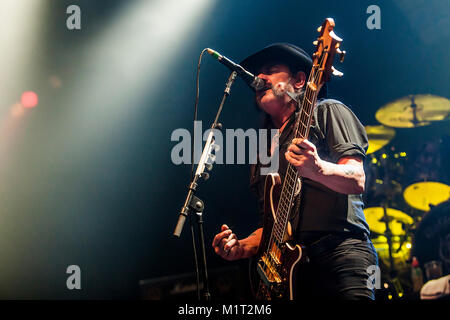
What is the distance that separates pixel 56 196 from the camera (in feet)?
11.5

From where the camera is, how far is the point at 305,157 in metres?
1.57

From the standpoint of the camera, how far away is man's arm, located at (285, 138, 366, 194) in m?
1.57

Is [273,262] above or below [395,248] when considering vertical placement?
above

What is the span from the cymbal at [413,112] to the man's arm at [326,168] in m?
2.92

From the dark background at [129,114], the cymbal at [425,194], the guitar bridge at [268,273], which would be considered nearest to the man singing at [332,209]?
the guitar bridge at [268,273]

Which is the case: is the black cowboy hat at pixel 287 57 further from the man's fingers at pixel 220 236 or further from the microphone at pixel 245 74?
the man's fingers at pixel 220 236

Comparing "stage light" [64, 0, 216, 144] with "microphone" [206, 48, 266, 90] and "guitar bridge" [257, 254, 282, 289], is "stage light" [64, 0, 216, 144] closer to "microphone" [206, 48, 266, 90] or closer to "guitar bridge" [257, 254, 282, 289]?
"microphone" [206, 48, 266, 90]

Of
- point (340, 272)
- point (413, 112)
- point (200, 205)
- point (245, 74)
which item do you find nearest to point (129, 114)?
point (245, 74)

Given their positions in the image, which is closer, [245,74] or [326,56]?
[326,56]

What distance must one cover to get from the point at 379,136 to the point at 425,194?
0.83 metres

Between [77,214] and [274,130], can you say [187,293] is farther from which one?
[77,214]

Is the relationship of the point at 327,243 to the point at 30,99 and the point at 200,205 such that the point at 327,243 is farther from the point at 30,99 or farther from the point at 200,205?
the point at 30,99

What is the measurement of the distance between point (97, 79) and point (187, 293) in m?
2.30

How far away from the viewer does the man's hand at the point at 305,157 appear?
1.56 m
